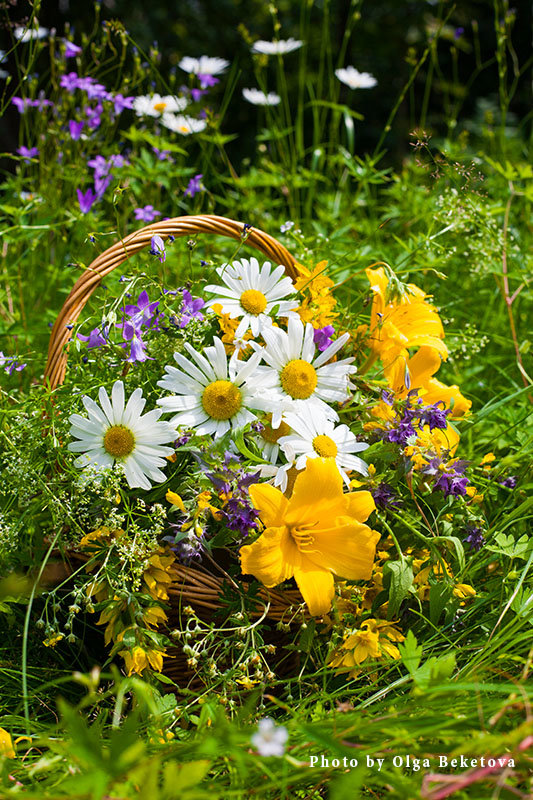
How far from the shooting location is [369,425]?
1.07 m

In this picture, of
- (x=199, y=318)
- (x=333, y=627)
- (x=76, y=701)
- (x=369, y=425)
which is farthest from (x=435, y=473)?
(x=76, y=701)

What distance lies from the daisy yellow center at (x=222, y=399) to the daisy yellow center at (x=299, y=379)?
0.08m

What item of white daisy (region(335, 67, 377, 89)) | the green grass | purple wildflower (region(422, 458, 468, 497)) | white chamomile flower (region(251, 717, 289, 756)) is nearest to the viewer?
white chamomile flower (region(251, 717, 289, 756))

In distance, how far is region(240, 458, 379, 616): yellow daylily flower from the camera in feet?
2.94

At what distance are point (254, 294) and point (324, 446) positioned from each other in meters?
0.27

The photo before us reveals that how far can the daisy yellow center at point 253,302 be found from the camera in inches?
42.6

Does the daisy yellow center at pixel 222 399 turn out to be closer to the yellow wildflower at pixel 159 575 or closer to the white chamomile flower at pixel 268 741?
the yellow wildflower at pixel 159 575

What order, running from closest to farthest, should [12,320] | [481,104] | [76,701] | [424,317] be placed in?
[76,701], [424,317], [12,320], [481,104]

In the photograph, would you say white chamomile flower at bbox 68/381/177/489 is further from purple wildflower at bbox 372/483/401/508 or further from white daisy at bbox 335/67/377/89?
white daisy at bbox 335/67/377/89

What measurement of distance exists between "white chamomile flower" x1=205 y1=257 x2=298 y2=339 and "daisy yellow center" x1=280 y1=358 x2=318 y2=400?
8cm

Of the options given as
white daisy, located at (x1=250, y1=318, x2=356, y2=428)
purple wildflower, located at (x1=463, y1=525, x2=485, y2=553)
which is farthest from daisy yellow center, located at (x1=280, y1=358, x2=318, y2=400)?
purple wildflower, located at (x1=463, y1=525, x2=485, y2=553)

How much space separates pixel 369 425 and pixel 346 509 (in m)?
0.19

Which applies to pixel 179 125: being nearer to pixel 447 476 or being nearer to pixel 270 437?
pixel 270 437

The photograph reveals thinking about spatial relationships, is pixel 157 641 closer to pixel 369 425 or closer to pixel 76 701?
pixel 76 701
